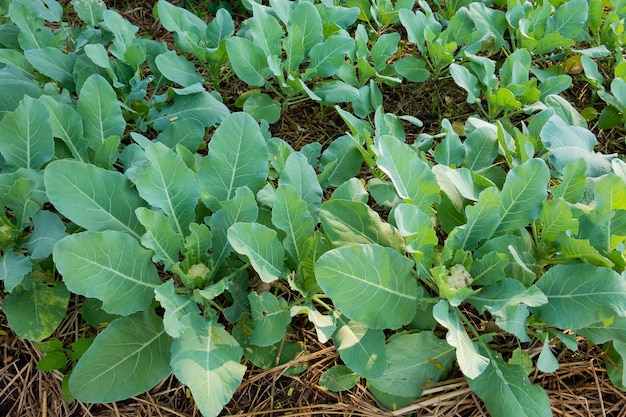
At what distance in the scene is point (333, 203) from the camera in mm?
1268

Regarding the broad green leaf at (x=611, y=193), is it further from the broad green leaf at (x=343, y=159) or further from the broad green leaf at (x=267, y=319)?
the broad green leaf at (x=267, y=319)

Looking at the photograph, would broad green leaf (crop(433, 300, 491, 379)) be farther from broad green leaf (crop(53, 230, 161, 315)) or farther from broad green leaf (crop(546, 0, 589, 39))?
broad green leaf (crop(546, 0, 589, 39))

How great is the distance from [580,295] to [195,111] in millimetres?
1136

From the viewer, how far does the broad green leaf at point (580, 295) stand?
45.5 inches

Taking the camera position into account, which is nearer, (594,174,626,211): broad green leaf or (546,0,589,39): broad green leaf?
(594,174,626,211): broad green leaf

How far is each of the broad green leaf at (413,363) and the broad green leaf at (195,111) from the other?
2.73ft

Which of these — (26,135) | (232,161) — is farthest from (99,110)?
(232,161)

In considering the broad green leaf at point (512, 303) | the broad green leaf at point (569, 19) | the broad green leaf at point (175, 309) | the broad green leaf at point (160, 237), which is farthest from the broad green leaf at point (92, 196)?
the broad green leaf at point (569, 19)

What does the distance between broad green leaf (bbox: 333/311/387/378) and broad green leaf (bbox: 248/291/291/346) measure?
0.13m

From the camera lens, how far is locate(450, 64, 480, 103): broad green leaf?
1708mm

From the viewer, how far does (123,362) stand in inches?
46.5

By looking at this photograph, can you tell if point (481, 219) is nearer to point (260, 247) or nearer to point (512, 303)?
point (512, 303)

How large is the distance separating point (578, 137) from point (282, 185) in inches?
33.6

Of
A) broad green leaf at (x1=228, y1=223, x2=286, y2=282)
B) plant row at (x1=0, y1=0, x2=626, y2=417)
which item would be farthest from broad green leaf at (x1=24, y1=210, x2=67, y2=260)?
broad green leaf at (x1=228, y1=223, x2=286, y2=282)
